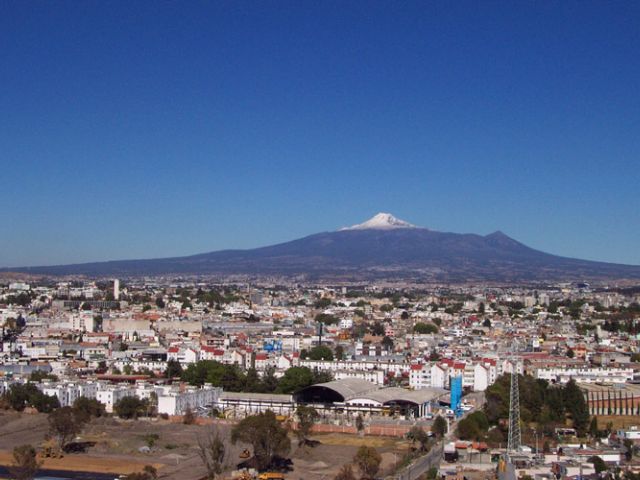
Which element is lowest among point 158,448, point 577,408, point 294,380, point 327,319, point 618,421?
point 618,421

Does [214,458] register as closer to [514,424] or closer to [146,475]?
[146,475]

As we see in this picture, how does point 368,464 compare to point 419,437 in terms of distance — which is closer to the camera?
point 368,464

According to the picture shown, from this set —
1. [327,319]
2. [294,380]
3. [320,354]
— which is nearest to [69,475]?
[294,380]

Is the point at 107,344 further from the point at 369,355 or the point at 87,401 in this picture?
the point at 87,401

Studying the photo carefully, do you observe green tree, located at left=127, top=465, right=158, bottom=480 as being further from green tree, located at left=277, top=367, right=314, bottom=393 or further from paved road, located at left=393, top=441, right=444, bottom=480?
green tree, located at left=277, top=367, right=314, bottom=393

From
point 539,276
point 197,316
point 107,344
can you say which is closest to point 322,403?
point 107,344

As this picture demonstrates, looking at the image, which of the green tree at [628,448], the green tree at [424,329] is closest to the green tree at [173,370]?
the green tree at [628,448]

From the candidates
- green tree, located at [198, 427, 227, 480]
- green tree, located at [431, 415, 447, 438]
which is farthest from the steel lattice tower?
green tree, located at [198, 427, 227, 480]
